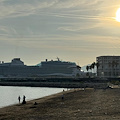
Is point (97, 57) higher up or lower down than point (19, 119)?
higher up

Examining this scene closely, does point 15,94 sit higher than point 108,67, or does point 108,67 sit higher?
point 108,67

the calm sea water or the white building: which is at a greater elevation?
the white building

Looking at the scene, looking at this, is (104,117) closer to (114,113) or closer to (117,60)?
(114,113)

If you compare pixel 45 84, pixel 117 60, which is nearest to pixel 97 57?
pixel 117 60

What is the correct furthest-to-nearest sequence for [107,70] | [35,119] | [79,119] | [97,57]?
[97,57], [107,70], [35,119], [79,119]

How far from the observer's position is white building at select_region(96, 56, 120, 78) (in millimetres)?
163375

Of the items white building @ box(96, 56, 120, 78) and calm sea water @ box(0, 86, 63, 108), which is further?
white building @ box(96, 56, 120, 78)

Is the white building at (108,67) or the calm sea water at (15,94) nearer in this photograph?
the calm sea water at (15,94)

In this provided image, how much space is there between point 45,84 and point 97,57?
66.5 meters

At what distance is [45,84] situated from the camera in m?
123

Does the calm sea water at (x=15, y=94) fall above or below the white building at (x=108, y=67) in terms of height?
below

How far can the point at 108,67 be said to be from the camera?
168m

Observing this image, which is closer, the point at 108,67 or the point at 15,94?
the point at 15,94

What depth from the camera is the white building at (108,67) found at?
536 ft
